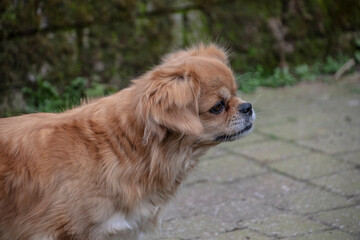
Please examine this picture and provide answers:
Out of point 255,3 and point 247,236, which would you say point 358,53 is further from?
point 247,236

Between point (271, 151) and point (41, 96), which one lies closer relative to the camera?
point (271, 151)

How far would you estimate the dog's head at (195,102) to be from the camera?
2.91 metres

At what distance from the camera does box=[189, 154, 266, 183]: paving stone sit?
4637 mm

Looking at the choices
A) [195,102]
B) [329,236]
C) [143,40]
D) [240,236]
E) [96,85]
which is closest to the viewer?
[195,102]

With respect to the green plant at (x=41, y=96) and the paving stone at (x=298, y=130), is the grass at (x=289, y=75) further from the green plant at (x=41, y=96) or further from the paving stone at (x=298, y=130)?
the green plant at (x=41, y=96)

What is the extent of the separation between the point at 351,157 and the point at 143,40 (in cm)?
278

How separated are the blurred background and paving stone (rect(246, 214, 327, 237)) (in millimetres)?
2523

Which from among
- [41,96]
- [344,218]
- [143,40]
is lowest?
[344,218]

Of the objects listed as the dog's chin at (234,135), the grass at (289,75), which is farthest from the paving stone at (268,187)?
the grass at (289,75)

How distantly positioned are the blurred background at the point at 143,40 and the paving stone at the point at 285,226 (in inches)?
99.3

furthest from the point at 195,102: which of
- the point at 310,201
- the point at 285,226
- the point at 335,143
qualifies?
the point at 335,143

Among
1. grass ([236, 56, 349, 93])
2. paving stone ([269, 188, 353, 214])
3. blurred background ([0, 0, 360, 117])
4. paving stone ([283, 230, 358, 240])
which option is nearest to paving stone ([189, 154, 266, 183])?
paving stone ([269, 188, 353, 214])

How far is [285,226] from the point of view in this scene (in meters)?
3.69

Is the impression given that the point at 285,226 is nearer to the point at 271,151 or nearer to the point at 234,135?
the point at 234,135
